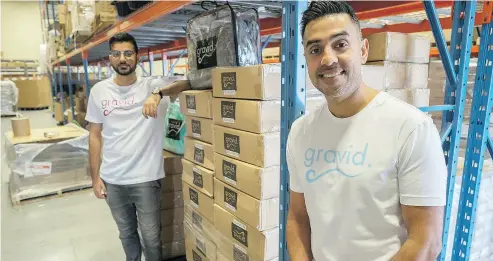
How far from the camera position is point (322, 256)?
1130mm

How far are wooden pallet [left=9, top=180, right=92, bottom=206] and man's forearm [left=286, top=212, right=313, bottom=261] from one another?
13.9ft

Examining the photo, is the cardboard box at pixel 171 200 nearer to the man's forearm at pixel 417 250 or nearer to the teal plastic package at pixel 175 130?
the teal plastic package at pixel 175 130

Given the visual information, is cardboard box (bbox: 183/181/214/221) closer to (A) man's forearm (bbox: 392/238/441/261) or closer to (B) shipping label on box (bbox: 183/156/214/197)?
(B) shipping label on box (bbox: 183/156/214/197)

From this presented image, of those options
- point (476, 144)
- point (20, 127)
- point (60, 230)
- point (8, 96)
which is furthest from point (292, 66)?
point (8, 96)

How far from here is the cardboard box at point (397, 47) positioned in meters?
1.67

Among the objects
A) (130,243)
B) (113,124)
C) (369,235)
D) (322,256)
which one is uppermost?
(113,124)

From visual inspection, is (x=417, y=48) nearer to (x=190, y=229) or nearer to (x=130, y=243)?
(x=190, y=229)

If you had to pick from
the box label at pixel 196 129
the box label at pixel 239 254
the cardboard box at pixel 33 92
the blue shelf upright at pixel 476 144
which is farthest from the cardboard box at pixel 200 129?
the cardboard box at pixel 33 92

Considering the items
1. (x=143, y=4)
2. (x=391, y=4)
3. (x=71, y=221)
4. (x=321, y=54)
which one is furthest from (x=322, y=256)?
(x=71, y=221)

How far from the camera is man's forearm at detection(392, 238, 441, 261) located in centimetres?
91

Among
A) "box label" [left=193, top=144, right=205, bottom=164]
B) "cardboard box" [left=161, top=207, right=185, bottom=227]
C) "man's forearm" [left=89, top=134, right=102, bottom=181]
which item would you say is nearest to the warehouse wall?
"man's forearm" [left=89, top=134, right=102, bottom=181]

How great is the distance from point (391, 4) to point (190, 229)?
2323mm

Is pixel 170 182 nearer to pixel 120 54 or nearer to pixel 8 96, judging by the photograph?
pixel 120 54

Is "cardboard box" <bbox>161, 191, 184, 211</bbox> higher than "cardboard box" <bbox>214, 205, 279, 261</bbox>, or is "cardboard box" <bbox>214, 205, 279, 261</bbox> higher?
"cardboard box" <bbox>214, 205, 279, 261</bbox>
